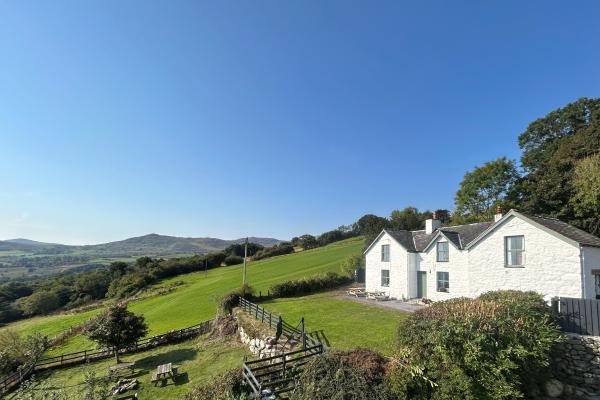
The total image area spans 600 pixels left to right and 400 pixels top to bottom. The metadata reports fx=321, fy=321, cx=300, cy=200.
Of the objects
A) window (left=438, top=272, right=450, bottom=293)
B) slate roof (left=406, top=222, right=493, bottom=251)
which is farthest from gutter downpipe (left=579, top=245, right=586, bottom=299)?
window (left=438, top=272, right=450, bottom=293)

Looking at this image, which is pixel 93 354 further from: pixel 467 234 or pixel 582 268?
pixel 582 268

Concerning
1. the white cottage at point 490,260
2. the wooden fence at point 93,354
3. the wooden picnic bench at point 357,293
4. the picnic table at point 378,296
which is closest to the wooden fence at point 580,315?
the white cottage at point 490,260

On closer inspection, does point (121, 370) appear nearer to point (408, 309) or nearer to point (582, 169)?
point (408, 309)

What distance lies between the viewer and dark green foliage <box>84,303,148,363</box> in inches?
892

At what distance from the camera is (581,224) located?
31.2m

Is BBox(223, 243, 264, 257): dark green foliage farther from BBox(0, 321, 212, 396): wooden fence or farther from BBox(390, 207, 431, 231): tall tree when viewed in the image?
BBox(0, 321, 212, 396): wooden fence

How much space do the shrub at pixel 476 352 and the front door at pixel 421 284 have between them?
14.8 meters

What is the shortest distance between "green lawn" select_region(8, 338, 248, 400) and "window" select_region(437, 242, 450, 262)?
16.4m

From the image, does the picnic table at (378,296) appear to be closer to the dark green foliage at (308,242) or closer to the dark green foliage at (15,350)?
the dark green foliage at (15,350)

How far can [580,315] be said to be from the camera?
1365 cm

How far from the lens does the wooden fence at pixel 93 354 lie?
2312 centimetres

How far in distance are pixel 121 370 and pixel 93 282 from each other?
7267cm

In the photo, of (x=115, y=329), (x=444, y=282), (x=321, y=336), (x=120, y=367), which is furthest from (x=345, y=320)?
(x=115, y=329)

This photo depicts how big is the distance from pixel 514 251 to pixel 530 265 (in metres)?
1.26
